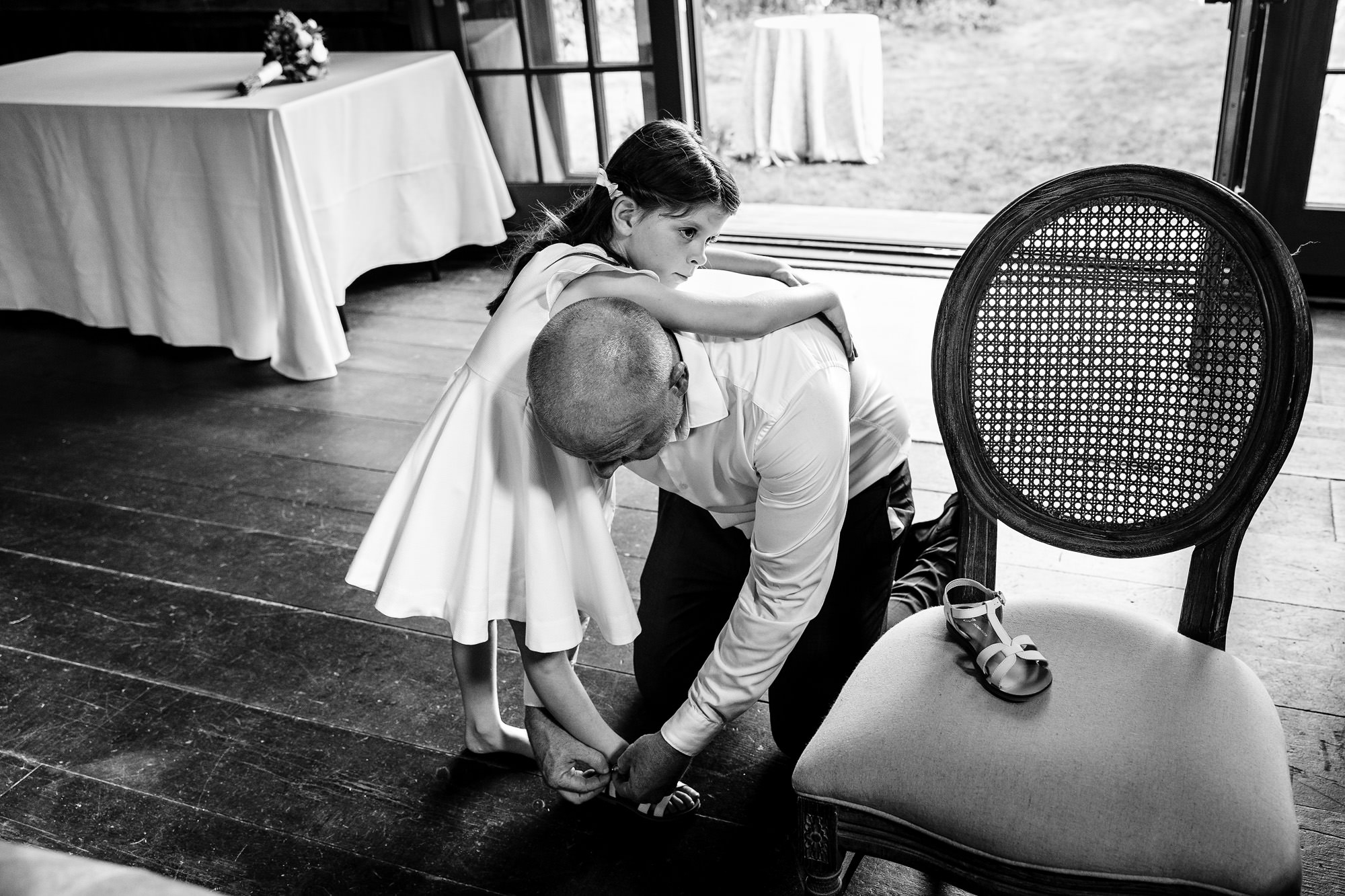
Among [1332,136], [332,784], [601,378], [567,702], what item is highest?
[601,378]

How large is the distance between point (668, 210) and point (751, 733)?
32.3 inches

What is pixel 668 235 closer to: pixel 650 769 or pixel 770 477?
pixel 770 477

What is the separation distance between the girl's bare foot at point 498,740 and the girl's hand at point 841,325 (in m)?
0.75

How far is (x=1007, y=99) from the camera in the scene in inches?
232

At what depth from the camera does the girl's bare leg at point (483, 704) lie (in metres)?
1.65

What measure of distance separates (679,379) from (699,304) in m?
0.18

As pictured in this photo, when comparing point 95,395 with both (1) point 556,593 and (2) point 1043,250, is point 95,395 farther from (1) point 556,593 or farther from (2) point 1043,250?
(2) point 1043,250

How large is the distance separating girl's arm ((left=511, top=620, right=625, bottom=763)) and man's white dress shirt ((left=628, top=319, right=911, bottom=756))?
16cm

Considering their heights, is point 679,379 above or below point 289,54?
below

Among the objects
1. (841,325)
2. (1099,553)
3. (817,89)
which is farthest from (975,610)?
(817,89)

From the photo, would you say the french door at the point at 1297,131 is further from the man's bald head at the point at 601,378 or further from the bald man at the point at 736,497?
the man's bald head at the point at 601,378

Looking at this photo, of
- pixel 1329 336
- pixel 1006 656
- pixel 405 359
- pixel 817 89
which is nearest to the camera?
pixel 1006 656

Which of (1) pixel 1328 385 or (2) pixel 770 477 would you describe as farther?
(1) pixel 1328 385

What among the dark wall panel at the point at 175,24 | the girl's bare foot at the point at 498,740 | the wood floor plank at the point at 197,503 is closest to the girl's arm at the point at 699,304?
the girl's bare foot at the point at 498,740
